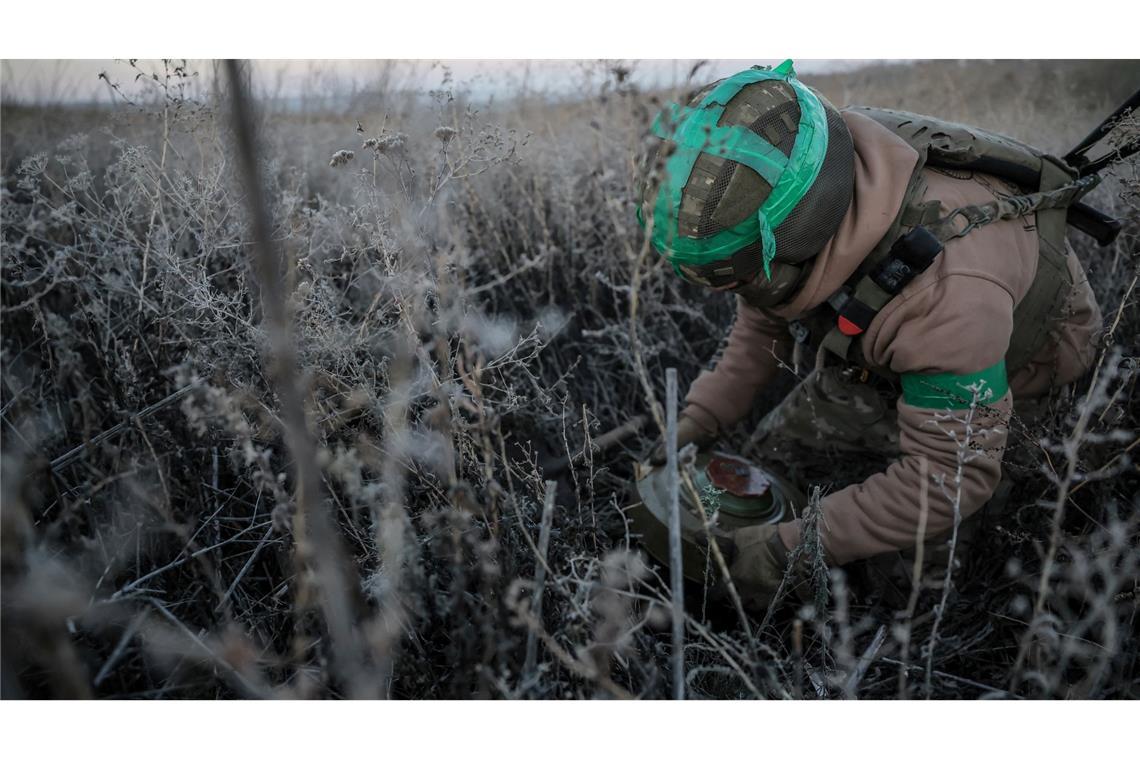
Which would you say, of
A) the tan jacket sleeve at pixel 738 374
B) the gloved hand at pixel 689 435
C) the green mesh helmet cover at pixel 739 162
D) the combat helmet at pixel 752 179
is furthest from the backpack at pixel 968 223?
the gloved hand at pixel 689 435

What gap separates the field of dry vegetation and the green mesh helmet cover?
Answer: 127mm

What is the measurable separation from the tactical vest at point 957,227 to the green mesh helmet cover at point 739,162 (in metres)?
0.31

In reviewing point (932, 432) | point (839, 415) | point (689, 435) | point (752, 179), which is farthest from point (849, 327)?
point (689, 435)

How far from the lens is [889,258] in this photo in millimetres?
1937

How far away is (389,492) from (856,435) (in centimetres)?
172

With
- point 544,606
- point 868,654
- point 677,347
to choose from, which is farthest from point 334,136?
point 868,654

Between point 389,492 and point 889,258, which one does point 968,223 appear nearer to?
point 889,258

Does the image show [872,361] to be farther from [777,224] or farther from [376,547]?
[376,547]

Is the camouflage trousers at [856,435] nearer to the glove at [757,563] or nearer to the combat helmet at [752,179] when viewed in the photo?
the glove at [757,563]

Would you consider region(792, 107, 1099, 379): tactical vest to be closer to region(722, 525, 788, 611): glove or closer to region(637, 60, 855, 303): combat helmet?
region(637, 60, 855, 303): combat helmet

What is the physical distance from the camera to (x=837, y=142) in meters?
1.90

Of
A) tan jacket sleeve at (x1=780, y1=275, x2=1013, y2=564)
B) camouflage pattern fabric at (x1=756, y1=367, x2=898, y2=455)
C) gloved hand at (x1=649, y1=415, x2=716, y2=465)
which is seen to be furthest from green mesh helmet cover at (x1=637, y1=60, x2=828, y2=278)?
gloved hand at (x1=649, y1=415, x2=716, y2=465)

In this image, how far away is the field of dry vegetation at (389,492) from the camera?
4.96 feet

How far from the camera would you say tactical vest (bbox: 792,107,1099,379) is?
194 centimetres
